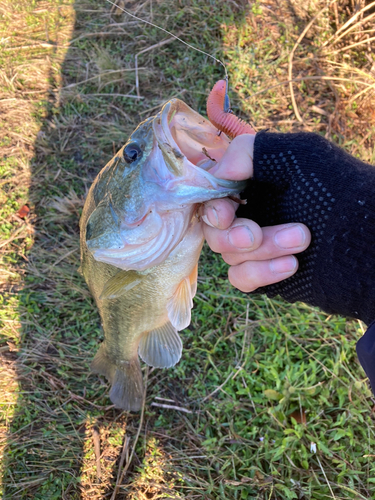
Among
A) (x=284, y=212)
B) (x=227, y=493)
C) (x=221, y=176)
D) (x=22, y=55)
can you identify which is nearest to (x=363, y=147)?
(x=284, y=212)

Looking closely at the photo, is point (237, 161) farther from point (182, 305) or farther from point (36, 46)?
point (36, 46)

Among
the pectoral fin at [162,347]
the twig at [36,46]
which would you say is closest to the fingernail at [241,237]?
the pectoral fin at [162,347]

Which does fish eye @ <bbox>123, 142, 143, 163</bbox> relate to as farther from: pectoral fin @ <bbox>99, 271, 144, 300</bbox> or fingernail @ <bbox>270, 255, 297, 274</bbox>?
fingernail @ <bbox>270, 255, 297, 274</bbox>

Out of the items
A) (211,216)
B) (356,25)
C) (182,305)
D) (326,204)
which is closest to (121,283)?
(182,305)

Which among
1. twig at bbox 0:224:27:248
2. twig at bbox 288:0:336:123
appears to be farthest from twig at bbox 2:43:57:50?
twig at bbox 288:0:336:123

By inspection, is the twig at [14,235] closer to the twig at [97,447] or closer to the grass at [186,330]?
the grass at [186,330]

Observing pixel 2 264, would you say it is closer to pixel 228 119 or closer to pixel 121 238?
pixel 121 238
